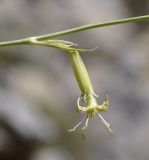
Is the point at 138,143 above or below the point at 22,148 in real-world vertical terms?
below

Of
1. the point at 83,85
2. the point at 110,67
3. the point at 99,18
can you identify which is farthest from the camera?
the point at 99,18

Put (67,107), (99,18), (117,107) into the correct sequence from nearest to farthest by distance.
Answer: (67,107) → (117,107) → (99,18)

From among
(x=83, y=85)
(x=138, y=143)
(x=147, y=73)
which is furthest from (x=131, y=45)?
(x=83, y=85)

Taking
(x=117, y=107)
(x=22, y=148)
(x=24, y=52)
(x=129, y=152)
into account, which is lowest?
(x=129, y=152)

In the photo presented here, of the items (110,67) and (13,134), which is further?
(110,67)

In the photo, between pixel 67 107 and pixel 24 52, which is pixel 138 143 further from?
pixel 24 52

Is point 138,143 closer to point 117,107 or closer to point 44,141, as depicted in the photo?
point 117,107

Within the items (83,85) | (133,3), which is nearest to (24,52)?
(133,3)
